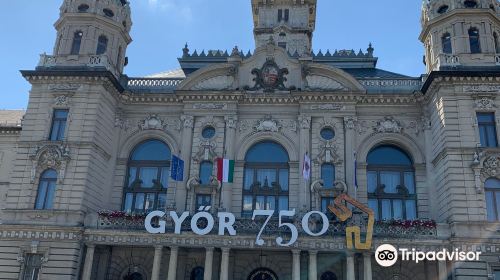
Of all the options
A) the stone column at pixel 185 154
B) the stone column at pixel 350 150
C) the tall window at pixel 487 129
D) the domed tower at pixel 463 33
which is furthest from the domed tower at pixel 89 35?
the tall window at pixel 487 129

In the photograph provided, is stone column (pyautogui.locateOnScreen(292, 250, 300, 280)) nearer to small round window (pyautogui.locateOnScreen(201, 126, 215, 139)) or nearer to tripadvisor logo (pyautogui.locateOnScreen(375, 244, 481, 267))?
tripadvisor logo (pyautogui.locateOnScreen(375, 244, 481, 267))

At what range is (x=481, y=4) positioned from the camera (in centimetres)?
3725

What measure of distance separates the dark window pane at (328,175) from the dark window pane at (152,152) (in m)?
12.0

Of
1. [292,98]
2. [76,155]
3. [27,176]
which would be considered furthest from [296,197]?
[27,176]

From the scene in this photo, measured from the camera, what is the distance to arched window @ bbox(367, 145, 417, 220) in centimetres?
3622

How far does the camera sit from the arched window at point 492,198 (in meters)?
31.4

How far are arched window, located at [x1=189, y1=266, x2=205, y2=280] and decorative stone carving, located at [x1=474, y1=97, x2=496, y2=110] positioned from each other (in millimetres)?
22029

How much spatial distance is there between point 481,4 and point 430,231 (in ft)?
58.0

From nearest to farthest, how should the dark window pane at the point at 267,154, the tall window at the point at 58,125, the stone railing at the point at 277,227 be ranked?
1. the stone railing at the point at 277,227
2. the tall window at the point at 58,125
3. the dark window pane at the point at 267,154

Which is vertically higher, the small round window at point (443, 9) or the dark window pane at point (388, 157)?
the small round window at point (443, 9)

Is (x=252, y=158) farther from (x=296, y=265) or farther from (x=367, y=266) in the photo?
(x=367, y=266)

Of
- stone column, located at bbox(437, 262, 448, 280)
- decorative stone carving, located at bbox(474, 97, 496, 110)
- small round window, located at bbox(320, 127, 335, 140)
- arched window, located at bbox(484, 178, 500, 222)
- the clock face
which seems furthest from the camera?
the clock face

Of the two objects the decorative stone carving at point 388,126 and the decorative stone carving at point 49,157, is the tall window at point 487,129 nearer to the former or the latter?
the decorative stone carving at point 388,126

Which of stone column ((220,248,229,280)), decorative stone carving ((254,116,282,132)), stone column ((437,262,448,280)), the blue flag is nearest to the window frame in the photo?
the blue flag
